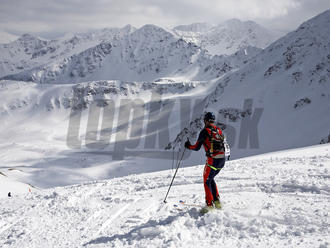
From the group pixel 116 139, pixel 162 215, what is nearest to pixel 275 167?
pixel 162 215

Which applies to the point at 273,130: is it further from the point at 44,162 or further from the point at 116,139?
the point at 116,139

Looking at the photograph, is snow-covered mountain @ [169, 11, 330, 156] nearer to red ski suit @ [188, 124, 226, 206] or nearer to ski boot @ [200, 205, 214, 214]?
red ski suit @ [188, 124, 226, 206]

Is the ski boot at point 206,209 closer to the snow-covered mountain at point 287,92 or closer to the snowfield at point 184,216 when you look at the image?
the snowfield at point 184,216

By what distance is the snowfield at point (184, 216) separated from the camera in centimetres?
605

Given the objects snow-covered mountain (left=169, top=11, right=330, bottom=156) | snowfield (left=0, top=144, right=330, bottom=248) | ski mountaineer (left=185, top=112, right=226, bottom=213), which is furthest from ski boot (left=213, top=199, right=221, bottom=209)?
snow-covered mountain (left=169, top=11, right=330, bottom=156)

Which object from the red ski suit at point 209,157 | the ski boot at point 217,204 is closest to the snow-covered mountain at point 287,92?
the ski boot at point 217,204

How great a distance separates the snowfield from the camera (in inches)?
238

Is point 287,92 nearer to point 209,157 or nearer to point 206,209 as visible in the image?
point 209,157

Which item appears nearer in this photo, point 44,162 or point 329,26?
point 329,26

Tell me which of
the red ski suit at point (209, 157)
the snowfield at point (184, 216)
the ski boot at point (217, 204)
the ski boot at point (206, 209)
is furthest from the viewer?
the ski boot at point (217, 204)

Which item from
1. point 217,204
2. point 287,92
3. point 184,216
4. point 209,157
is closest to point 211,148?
point 209,157

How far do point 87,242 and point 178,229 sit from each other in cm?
229

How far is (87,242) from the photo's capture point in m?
6.59

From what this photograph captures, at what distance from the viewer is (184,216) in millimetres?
7129
